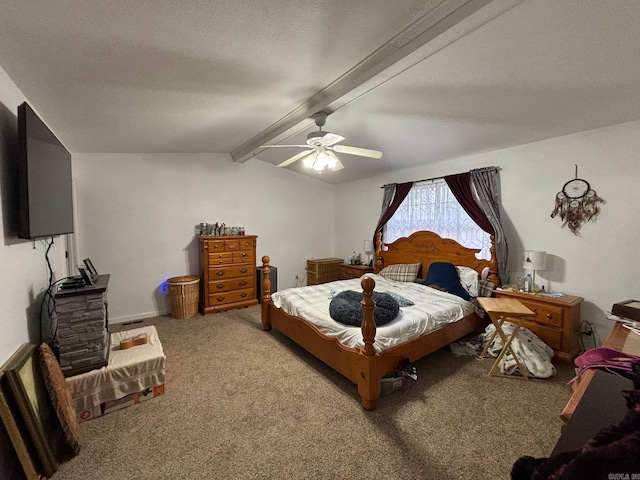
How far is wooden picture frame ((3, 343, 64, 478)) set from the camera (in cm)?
139

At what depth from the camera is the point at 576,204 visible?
280cm

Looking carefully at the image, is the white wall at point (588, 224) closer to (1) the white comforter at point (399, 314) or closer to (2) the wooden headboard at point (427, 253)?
(2) the wooden headboard at point (427, 253)

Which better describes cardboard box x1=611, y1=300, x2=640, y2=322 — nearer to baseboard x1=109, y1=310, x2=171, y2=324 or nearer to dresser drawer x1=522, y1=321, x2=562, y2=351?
dresser drawer x1=522, y1=321, x2=562, y2=351

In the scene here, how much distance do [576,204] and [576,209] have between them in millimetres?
54

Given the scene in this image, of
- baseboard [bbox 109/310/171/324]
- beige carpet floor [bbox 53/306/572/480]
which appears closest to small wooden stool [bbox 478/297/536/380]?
beige carpet floor [bbox 53/306/572/480]

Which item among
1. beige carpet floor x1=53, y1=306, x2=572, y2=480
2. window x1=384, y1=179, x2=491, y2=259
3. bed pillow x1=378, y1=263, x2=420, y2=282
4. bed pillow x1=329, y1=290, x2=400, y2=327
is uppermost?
window x1=384, y1=179, x2=491, y2=259

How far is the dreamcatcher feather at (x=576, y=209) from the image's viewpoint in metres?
2.69

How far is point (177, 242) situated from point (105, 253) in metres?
0.92

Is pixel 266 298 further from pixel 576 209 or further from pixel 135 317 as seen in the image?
pixel 576 209

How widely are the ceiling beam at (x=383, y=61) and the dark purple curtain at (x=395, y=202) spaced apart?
2.09 metres

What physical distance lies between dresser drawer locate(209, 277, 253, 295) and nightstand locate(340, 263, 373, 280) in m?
1.74

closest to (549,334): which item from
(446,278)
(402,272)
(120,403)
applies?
(446,278)

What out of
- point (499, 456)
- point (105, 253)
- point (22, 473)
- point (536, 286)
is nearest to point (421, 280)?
point (536, 286)

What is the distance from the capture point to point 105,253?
3.83m
